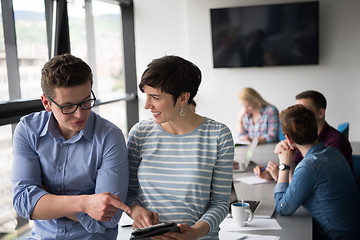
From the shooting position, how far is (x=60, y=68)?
Answer: 4.88 ft

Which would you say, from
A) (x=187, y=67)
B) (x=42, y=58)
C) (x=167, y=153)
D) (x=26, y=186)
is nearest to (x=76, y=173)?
(x=26, y=186)

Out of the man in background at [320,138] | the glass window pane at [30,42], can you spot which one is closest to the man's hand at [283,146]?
the man in background at [320,138]

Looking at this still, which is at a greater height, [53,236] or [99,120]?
[99,120]

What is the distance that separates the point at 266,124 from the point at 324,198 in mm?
2274

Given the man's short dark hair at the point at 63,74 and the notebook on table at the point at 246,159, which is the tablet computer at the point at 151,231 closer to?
the man's short dark hair at the point at 63,74

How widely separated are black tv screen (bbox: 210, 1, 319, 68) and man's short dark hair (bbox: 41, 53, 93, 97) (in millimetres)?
4811

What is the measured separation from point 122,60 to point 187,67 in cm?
510

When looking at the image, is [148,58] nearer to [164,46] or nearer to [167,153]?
[164,46]

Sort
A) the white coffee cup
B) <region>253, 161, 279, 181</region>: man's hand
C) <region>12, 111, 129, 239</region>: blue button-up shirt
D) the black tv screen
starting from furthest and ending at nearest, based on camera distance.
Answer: the black tv screen < <region>253, 161, 279, 181</region>: man's hand < the white coffee cup < <region>12, 111, 129, 239</region>: blue button-up shirt

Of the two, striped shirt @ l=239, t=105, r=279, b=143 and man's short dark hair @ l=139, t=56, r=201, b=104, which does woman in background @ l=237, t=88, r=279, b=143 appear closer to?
striped shirt @ l=239, t=105, r=279, b=143

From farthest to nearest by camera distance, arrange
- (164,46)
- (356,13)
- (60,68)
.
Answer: (164,46) → (356,13) → (60,68)

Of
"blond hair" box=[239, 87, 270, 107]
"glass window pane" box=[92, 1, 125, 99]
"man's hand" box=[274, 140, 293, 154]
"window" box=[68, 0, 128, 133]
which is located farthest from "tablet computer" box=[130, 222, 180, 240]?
"glass window pane" box=[92, 1, 125, 99]

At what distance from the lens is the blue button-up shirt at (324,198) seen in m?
2.32

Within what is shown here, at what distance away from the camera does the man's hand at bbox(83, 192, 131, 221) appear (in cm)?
141
